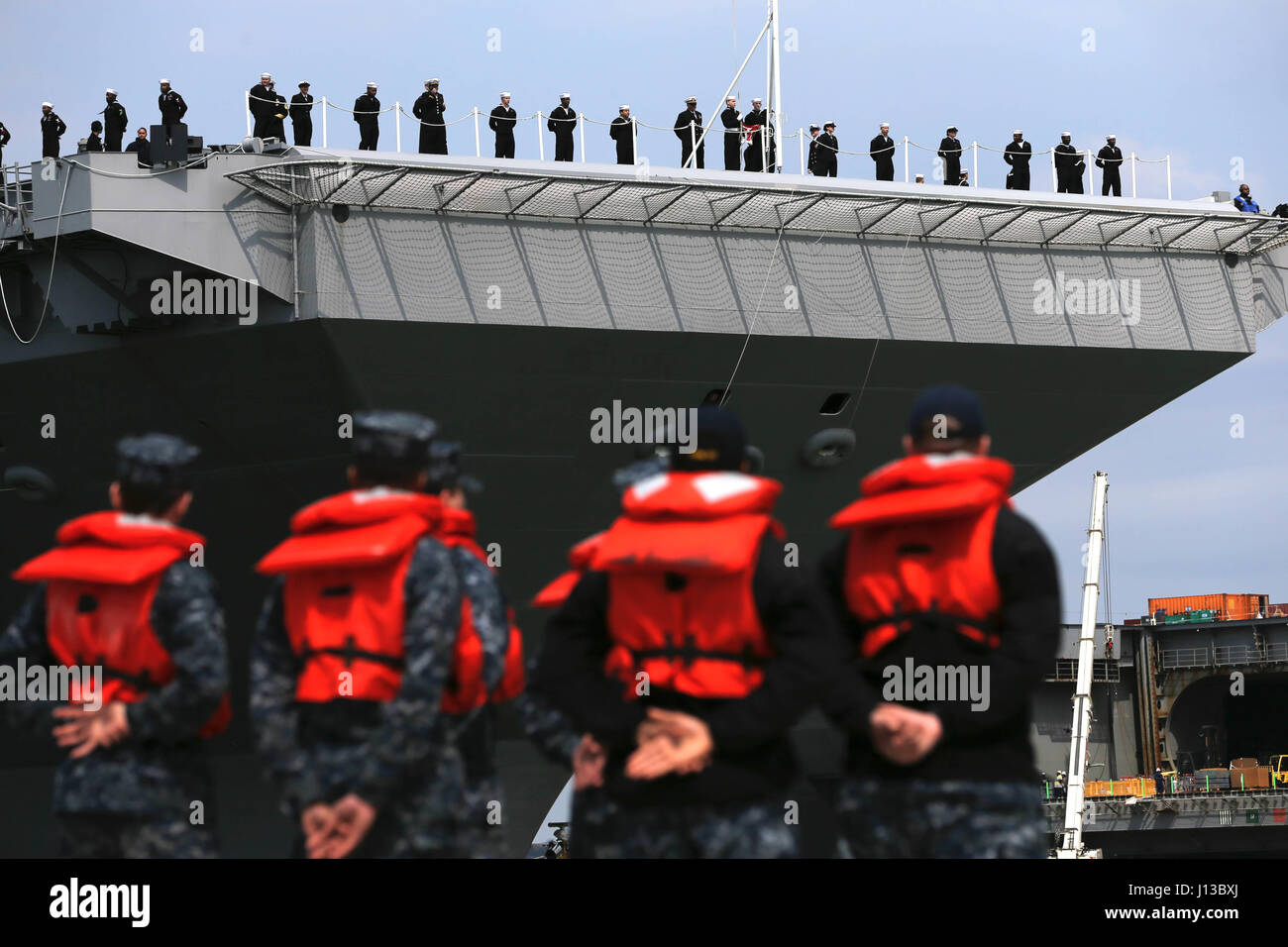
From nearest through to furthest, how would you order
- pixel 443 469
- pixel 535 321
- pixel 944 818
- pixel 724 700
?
pixel 944 818 → pixel 724 700 → pixel 443 469 → pixel 535 321

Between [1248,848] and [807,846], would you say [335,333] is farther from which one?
[1248,848]

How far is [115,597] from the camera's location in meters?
7.54

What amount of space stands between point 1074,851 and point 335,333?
52.5 feet

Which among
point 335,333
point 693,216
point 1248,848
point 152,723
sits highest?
point 693,216

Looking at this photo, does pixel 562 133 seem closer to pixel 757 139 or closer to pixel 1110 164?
pixel 757 139

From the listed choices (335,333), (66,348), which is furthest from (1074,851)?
(66,348)

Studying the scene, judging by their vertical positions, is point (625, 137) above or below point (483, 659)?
above

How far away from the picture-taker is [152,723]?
744 cm

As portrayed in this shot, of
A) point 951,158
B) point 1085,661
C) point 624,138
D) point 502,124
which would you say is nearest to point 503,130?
point 502,124

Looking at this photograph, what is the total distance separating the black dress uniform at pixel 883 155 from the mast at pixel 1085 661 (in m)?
7.08

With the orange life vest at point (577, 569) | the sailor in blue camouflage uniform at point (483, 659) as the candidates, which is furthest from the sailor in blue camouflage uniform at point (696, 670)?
the sailor in blue camouflage uniform at point (483, 659)

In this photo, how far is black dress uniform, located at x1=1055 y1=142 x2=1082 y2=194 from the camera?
24.8m

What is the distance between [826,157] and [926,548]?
18.4 meters
